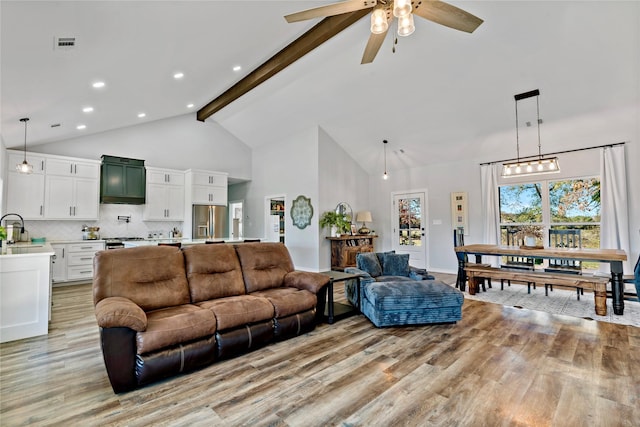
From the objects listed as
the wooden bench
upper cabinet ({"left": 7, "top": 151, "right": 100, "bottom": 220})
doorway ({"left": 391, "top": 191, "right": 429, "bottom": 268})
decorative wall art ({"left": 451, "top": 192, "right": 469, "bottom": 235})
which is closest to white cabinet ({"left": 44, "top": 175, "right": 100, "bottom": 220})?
upper cabinet ({"left": 7, "top": 151, "right": 100, "bottom": 220})

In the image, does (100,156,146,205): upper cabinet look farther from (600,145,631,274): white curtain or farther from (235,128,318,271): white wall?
(600,145,631,274): white curtain

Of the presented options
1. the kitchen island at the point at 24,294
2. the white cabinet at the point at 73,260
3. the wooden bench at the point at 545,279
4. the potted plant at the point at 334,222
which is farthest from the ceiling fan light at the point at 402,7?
the white cabinet at the point at 73,260

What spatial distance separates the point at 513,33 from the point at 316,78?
3039 mm

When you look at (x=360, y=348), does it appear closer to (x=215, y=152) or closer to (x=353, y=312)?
(x=353, y=312)

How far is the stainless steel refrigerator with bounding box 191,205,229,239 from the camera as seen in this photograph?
7469 mm

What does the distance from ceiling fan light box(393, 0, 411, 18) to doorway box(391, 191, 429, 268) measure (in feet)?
19.2

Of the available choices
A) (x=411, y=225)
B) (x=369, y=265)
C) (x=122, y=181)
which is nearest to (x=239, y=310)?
(x=369, y=265)

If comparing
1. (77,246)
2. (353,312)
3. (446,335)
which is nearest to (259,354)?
(353,312)

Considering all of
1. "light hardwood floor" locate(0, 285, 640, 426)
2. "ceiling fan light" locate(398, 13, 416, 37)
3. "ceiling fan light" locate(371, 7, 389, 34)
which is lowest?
"light hardwood floor" locate(0, 285, 640, 426)

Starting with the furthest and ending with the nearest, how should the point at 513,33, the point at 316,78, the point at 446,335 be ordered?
the point at 316,78 → the point at 513,33 → the point at 446,335

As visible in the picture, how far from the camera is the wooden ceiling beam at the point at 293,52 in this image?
3.98m

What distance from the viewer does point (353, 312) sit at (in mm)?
3977

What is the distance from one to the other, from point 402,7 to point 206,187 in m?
6.55

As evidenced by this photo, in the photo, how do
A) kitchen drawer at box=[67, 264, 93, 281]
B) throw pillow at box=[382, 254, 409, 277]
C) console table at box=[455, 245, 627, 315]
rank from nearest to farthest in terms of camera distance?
1. console table at box=[455, 245, 627, 315]
2. throw pillow at box=[382, 254, 409, 277]
3. kitchen drawer at box=[67, 264, 93, 281]
